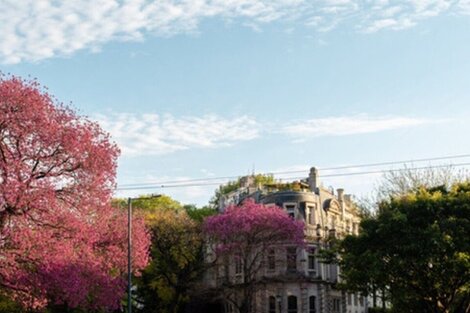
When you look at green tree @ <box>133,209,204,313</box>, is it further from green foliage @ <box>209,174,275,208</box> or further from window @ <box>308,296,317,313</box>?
green foliage @ <box>209,174,275,208</box>

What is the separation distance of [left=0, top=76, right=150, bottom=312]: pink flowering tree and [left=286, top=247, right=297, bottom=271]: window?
28.8 m

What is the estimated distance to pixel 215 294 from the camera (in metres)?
63.5

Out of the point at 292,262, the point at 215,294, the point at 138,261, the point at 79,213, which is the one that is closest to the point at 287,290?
the point at 292,262

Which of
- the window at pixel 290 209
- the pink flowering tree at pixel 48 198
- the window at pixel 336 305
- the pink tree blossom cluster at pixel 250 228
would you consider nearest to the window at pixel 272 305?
the window at pixel 336 305

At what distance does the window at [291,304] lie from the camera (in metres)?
61.2

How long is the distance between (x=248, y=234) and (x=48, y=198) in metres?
27.3

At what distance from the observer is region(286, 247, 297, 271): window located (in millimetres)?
60078

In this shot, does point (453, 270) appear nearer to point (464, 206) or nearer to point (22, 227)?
point (464, 206)

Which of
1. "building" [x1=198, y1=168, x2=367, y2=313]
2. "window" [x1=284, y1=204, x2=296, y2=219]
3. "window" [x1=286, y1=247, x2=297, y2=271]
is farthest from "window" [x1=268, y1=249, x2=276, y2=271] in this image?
"window" [x1=284, y1=204, x2=296, y2=219]

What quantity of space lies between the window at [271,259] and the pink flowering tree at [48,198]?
28.1 metres

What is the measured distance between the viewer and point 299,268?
62.1 m

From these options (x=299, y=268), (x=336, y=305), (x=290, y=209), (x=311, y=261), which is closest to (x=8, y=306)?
(x=299, y=268)

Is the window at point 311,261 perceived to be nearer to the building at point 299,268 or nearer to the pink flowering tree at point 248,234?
the building at point 299,268

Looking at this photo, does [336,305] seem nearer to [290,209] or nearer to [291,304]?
[291,304]
